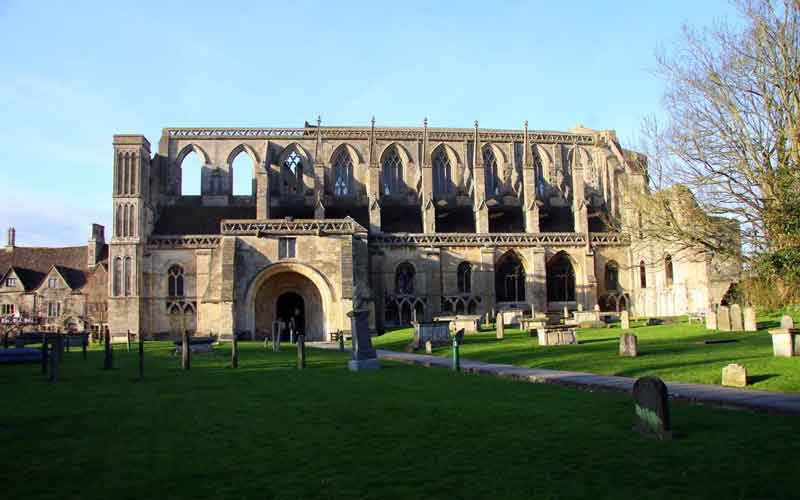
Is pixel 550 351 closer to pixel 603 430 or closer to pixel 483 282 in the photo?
pixel 603 430

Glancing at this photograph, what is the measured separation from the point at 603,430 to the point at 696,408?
2528 mm

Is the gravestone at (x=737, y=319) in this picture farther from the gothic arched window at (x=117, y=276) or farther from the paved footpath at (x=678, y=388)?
the gothic arched window at (x=117, y=276)

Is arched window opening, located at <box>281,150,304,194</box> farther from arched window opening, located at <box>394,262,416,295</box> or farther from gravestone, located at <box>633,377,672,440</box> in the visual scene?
gravestone, located at <box>633,377,672,440</box>

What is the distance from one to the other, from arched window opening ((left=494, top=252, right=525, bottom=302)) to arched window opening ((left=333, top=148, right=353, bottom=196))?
1282 cm

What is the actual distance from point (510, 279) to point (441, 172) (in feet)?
35.8

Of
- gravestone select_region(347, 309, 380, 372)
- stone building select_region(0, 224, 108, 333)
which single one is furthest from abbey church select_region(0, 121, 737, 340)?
gravestone select_region(347, 309, 380, 372)

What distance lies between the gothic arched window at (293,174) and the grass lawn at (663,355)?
927 inches

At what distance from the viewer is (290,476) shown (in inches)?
279

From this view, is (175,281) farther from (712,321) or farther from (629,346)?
(629,346)

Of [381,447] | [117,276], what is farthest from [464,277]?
[381,447]

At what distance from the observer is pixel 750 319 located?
24.7m

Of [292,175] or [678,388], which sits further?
[292,175]

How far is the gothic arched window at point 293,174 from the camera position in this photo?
52.2 metres

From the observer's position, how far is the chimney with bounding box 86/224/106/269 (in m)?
61.9
